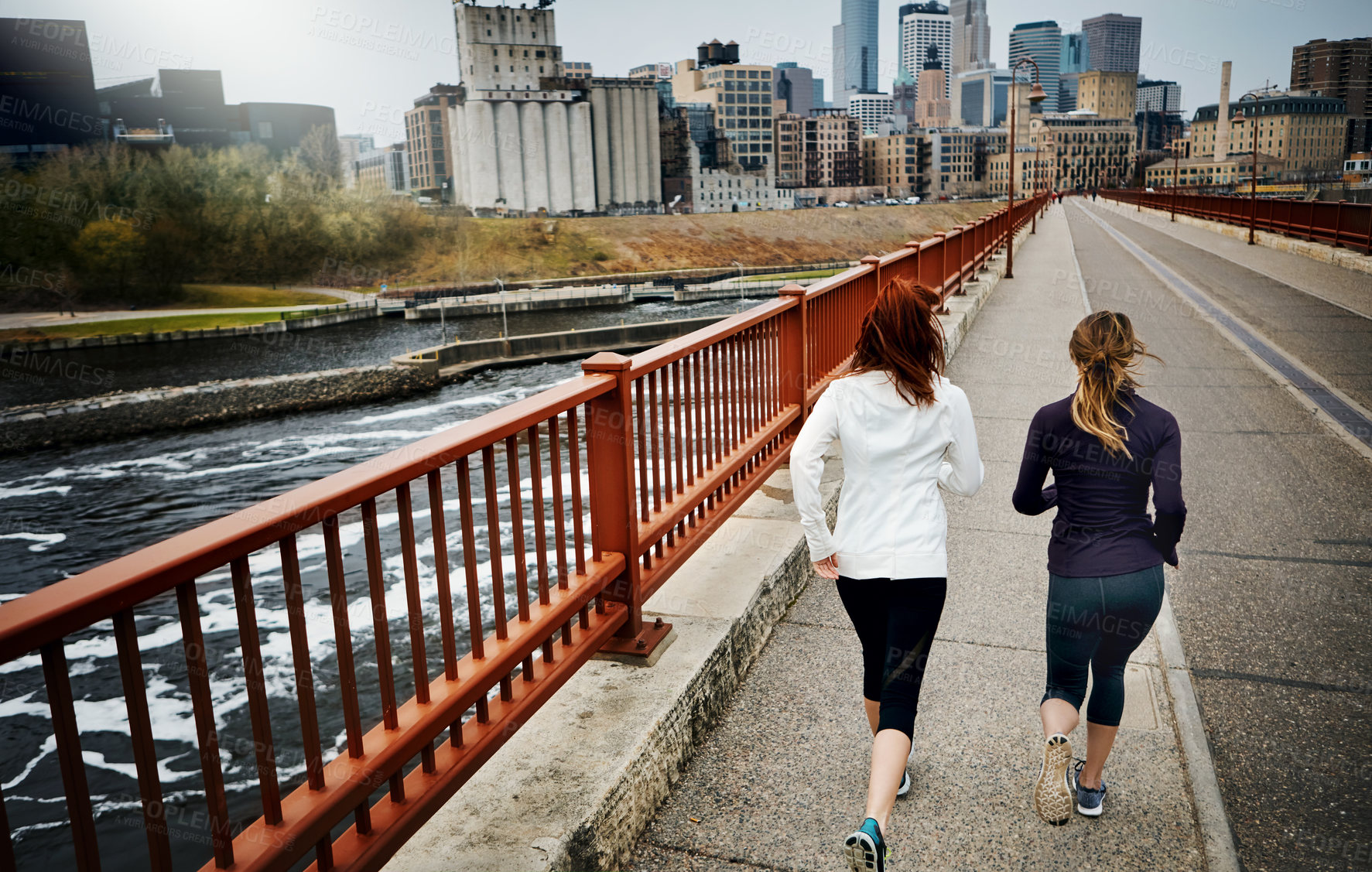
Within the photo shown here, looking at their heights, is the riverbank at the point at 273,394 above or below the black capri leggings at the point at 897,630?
below

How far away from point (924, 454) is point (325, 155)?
118m

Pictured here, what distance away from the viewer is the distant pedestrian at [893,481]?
2875 millimetres

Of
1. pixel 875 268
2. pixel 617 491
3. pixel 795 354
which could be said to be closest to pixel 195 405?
pixel 875 268

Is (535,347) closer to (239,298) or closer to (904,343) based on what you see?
(239,298)

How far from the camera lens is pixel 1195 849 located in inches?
120

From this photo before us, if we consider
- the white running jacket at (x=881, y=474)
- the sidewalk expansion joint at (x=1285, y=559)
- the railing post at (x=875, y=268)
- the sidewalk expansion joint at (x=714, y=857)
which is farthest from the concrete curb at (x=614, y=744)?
the railing post at (x=875, y=268)

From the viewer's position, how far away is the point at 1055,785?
10.2 feet

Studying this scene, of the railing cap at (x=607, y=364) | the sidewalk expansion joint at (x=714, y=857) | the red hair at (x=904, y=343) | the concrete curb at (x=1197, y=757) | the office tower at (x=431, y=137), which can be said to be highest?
the office tower at (x=431, y=137)

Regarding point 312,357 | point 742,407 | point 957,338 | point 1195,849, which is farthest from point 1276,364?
point 312,357

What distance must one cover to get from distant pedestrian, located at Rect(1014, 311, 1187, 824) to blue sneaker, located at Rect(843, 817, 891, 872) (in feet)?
2.52

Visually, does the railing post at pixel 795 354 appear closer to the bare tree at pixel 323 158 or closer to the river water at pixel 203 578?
the river water at pixel 203 578

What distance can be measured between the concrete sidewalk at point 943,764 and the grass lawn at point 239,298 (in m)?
81.1

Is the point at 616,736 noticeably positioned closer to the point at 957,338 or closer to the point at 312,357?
the point at 957,338

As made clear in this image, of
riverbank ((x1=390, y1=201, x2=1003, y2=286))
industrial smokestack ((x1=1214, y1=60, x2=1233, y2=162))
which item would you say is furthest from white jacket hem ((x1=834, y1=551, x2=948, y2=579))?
industrial smokestack ((x1=1214, y1=60, x2=1233, y2=162))
